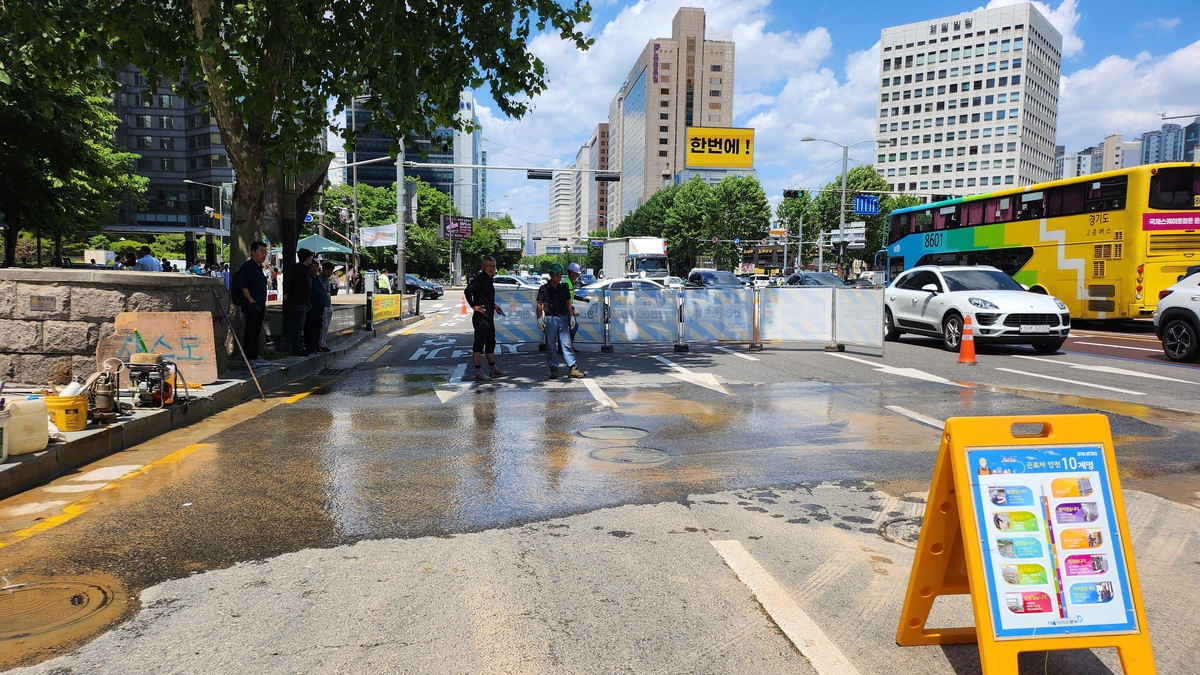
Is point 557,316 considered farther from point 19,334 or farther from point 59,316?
point 19,334

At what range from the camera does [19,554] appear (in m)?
4.10

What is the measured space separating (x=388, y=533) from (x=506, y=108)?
32.0 ft

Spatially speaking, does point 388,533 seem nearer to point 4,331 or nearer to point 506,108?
point 4,331

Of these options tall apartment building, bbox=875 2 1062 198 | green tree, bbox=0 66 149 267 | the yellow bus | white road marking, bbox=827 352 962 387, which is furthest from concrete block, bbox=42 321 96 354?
tall apartment building, bbox=875 2 1062 198

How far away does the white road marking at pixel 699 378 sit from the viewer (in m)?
10.5

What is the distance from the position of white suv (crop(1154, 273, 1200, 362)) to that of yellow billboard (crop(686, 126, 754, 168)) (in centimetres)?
A: 7263

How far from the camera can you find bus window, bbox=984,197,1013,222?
23.3 metres

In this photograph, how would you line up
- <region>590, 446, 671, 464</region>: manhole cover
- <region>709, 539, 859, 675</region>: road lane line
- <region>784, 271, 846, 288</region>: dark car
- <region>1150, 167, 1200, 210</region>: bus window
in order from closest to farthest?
<region>709, 539, 859, 675</region>: road lane line, <region>590, 446, 671, 464</region>: manhole cover, <region>1150, 167, 1200, 210</region>: bus window, <region>784, 271, 846, 288</region>: dark car

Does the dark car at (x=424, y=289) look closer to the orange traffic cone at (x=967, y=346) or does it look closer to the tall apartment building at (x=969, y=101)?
the orange traffic cone at (x=967, y=346)

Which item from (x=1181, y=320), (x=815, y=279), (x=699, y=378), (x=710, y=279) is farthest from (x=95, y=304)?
(x=710, y=279)

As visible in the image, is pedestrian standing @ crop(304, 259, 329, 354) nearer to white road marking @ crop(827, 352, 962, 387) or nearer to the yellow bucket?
the yellow bucket

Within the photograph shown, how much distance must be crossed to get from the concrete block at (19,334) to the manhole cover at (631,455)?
6.80m

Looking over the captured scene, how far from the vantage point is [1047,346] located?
1489 centimetres

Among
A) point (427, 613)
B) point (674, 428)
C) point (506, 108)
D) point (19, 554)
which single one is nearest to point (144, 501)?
point (19, 554)
